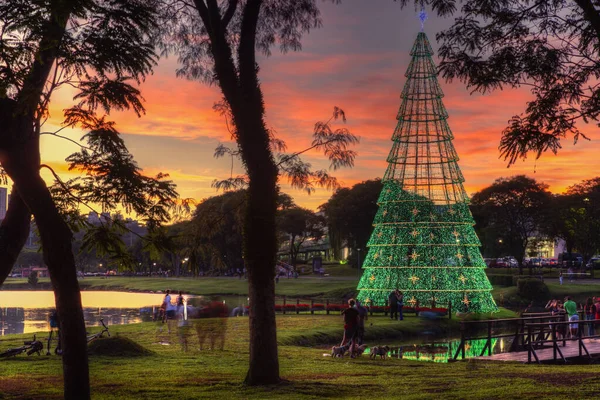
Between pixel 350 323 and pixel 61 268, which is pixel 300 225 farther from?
pixel 61 268

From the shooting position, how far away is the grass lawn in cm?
1488

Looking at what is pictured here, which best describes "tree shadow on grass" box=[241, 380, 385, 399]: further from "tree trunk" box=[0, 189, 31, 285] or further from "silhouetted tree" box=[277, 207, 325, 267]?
"silhouetted tree" box=[277, 207, 325, 267]

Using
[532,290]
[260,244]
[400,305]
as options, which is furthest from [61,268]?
[532,290]

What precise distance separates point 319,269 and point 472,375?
100.0 metres

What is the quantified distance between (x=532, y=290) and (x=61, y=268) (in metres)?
54.6

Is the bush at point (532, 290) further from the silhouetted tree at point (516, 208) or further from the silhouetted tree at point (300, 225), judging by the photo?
the silhouetted tree at point (300, 225)

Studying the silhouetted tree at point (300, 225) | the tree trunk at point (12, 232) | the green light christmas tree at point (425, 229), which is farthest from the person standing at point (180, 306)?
the silhouetted tree at point (300, 225)

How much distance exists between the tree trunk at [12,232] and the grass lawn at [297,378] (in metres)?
3.01

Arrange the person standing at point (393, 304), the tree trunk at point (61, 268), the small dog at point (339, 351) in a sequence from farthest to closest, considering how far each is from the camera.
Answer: the person standing at point (393, 304) → the small dog at point (339, 351) → the tree trunk at point (61, 268)

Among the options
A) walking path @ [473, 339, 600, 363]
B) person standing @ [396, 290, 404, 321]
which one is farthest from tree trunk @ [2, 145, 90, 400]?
person standing @ [396, 290, 404, 321]

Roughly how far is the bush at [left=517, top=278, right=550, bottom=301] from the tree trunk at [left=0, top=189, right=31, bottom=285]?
2090 inches

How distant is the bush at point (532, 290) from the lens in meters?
60.9

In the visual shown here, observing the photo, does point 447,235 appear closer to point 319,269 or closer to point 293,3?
point 293,3

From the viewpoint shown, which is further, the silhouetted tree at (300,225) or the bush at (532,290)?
the silhouetted tree at (300,225)
